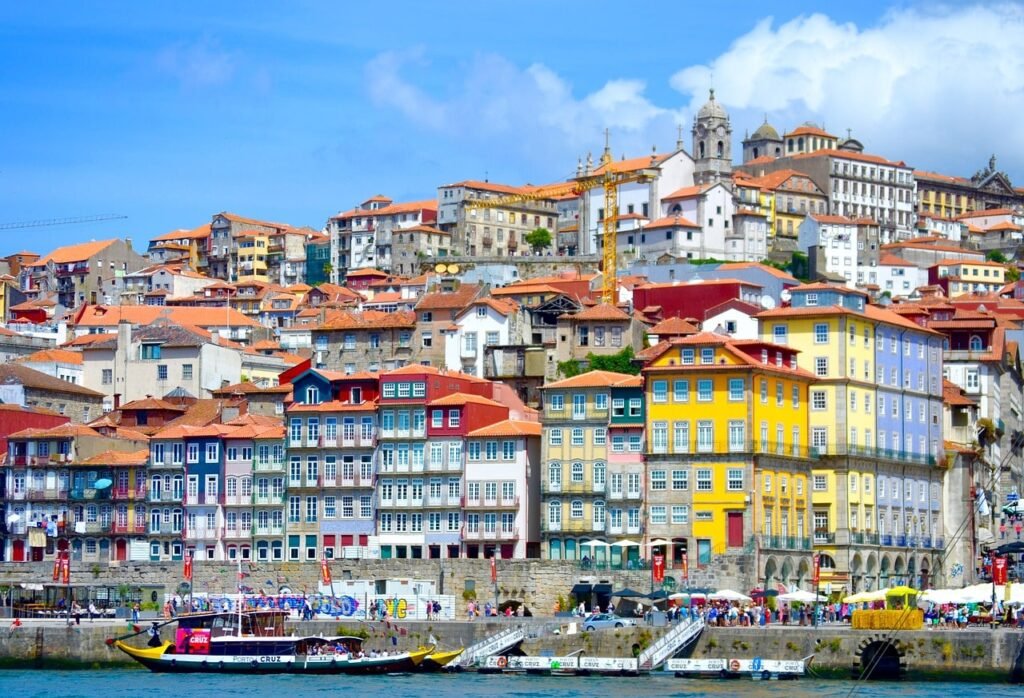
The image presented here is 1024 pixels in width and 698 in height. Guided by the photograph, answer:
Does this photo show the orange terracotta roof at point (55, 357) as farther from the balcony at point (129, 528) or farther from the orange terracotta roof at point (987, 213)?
the orange terracotta roof at point (987, 213)

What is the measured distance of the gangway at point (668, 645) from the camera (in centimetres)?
6719

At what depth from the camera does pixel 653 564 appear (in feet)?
255

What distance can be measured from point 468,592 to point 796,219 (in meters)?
98.8

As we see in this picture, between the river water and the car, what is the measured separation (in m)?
3.35

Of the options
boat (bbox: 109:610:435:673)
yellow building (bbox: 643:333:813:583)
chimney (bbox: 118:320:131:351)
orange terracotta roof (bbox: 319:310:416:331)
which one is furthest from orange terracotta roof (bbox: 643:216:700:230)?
boat (bbox: 109:610:435:673)

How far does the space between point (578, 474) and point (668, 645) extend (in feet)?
59.0

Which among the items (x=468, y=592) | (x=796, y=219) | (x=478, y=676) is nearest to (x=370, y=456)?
(x=468, y=592)

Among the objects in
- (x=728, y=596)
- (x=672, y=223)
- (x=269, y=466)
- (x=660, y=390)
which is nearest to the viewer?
(x=728, y=596)

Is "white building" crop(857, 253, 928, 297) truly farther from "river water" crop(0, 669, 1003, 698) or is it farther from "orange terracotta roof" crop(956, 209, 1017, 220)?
"river water" crop(0, 669, 1003, 698)

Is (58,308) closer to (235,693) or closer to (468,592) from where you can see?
(468,592)

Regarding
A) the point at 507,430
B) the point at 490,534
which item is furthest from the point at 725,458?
the point at 490,534

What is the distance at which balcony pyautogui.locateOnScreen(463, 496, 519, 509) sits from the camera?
86.4m

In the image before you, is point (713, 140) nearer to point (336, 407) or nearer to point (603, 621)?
point (336, 407)

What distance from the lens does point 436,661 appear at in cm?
6975
